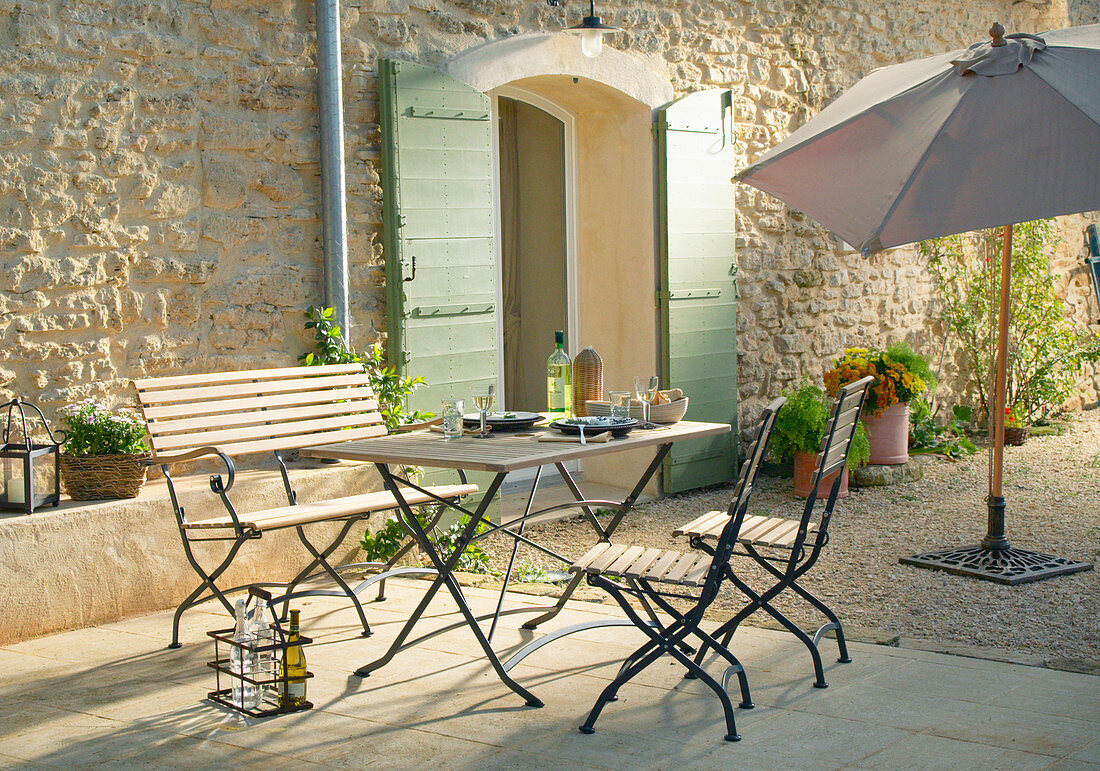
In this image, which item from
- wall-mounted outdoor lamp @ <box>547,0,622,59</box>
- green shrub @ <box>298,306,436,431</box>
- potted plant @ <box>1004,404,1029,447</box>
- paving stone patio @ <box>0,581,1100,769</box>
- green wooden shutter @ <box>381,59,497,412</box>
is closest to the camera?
paving stone patio @ <box>0,581,1100,769</box>

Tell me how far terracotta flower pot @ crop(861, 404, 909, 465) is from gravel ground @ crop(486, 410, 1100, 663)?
0.20 meters

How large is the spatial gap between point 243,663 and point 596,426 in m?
1.25

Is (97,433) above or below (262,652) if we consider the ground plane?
above

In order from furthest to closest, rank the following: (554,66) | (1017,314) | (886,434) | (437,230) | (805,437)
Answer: (1017,314) < (886,434) < (805,437) < (554,66) < (437,230)

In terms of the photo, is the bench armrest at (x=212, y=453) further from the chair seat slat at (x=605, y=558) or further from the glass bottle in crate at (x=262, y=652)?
the chair seat slat at (x=605, y=558)

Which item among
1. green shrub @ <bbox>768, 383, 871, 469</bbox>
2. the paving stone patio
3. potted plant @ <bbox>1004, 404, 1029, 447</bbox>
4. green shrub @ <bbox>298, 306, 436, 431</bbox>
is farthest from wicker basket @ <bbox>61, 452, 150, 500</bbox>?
potted plant @ <bbox>1004, 404, 1029, 447</bbox>

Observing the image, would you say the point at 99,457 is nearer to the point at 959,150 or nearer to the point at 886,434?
the point at 959,150

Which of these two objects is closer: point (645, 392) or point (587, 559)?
point (587, 559)

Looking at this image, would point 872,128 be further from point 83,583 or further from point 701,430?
point 83,583

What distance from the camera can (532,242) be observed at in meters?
7.39

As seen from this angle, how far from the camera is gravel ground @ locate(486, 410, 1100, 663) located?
4105 mm

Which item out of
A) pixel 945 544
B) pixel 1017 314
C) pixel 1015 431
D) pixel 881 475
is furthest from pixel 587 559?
pixel 1017 314

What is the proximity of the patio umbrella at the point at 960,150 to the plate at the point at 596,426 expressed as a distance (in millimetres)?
1030

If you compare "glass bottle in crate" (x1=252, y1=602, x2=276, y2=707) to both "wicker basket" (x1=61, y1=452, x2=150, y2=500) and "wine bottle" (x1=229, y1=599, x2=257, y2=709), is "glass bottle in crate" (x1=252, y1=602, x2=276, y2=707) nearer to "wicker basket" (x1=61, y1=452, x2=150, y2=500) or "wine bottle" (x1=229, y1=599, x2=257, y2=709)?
"wine bottle" (x1=229, y1=599, x2=257, y2=709)
